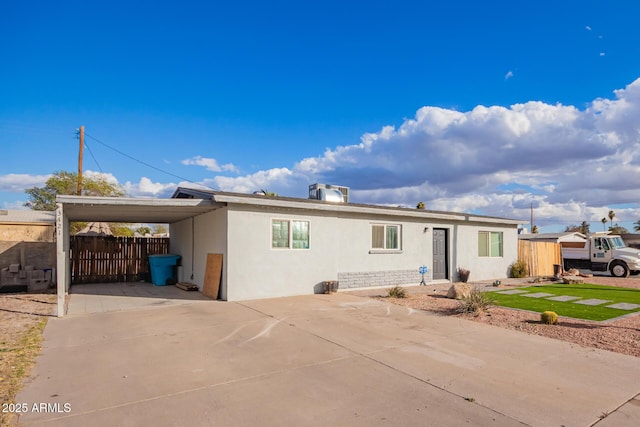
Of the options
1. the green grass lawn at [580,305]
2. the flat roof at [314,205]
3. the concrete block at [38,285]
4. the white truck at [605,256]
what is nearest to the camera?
the green grass lawn at [580,305]

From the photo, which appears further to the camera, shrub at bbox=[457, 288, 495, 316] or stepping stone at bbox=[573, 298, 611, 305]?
stepping stone at bbox=[573, 298, 611, 305]

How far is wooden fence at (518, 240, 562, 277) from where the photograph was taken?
19438 millimetres

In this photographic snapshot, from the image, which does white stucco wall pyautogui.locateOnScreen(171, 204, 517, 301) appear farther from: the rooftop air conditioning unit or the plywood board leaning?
Result: the rooftop air conditioning unit

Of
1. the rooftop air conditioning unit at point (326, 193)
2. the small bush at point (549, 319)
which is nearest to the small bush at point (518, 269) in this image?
the rooftop air conditioning unit at point (326, 193)

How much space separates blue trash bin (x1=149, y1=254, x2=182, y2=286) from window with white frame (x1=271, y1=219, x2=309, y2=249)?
215 inches

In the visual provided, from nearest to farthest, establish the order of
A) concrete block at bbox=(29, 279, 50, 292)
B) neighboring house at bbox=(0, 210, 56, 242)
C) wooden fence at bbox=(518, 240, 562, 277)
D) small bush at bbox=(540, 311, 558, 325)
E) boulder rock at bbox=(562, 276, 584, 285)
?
small bush at bbox=(540, 311, 558, 325), concrete block at bbox=(29, 279, 50, 292), boulder rock at bbox=(562, 276, 584, 285), neighboring house at bbox=(0, 210, 56, 242), wooden fence at bbox=(518, 240, 562, 277)

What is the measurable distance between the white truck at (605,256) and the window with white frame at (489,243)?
7.40 metres

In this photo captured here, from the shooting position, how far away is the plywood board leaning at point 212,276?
1076 centimetres

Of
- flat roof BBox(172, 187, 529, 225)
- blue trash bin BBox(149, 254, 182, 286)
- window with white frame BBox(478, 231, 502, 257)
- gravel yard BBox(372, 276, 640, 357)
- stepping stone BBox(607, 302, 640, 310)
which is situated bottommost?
stepping stone BBox(607, 302, 640, 310)

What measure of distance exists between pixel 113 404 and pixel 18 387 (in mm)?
1364

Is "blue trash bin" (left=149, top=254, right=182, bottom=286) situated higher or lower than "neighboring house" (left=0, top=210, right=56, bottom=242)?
lower

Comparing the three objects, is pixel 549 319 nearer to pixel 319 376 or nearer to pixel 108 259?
pixel 319 376

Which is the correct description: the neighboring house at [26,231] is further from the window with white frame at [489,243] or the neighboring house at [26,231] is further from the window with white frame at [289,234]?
the window with white frame at [489,243]

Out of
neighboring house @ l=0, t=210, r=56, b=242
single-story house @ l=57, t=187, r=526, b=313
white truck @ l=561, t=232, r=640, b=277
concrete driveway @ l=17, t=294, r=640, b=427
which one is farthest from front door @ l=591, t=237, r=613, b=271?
neighboring house @ l=0, t=210, r=56, b=242
